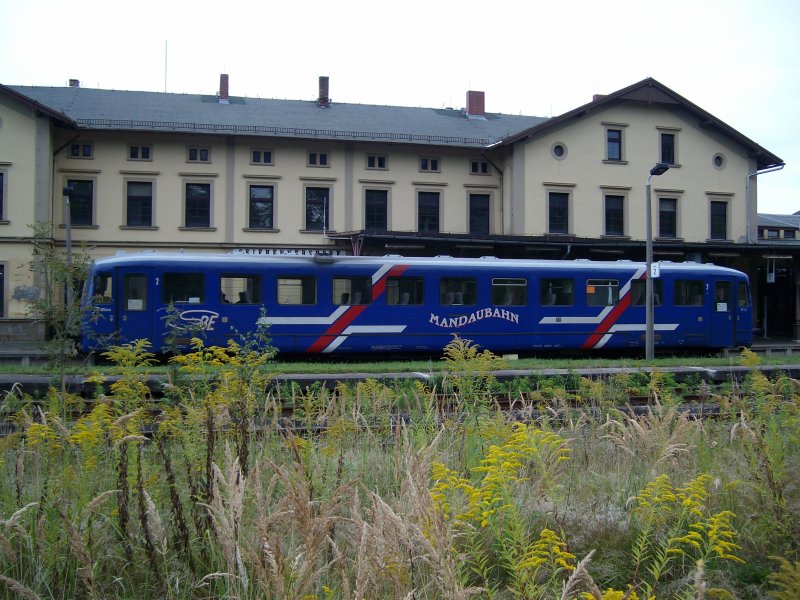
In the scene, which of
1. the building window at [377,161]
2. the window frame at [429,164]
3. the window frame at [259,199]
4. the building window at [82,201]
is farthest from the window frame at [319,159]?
the building window at [82,201]

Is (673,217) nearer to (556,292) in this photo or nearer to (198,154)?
(556,292)

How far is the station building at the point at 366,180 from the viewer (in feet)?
93.9

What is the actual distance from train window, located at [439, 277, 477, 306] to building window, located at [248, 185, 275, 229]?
46.8 feet

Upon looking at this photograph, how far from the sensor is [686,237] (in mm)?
33188

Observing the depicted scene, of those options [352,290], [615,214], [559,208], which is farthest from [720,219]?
[352,290]

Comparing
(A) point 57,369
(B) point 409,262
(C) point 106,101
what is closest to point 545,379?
(B) point 409,262

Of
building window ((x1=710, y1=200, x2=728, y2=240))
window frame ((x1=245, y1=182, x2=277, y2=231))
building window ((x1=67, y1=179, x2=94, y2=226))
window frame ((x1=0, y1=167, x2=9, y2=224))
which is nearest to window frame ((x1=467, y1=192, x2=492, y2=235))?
window frame ((x1=245, y1=182, x2=277, y2=231))

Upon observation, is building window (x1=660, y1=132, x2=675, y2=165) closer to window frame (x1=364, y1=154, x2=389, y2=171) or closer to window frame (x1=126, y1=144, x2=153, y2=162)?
window frame (x1=364, y1=154, x2=389, y2=171)

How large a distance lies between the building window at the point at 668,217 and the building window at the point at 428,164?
11.1 m

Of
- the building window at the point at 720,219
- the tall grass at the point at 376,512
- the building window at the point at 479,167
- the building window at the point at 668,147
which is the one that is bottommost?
the tall grass at the point at 376,512

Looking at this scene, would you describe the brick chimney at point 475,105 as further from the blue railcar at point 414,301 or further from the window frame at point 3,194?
the window frame at point 3,194

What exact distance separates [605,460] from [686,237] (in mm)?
30428

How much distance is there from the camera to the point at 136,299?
17031mm

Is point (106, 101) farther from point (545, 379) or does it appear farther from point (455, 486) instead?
point (455, 486)
